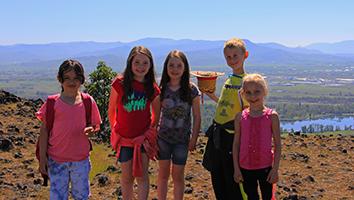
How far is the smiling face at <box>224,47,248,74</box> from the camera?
6.05 meters

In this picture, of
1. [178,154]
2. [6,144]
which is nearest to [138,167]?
[178,154]

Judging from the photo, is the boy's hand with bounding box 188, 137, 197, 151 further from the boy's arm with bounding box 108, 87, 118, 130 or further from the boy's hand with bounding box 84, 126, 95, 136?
the boy's hand with bounding box 84, 126, 95, 136

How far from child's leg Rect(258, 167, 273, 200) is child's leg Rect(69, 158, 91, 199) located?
2.26m

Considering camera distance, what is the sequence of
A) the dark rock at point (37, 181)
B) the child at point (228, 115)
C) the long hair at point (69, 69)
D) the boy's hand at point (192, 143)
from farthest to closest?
the dark rock at point (37, 181) → the boy's hand at point (192, 143) → the child at point (228, 115) → the long hair at point (69, 69)

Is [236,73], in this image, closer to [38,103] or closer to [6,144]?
[6,144]

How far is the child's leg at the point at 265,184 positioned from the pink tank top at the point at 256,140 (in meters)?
0.07

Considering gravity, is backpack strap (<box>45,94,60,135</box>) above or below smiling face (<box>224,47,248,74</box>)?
below

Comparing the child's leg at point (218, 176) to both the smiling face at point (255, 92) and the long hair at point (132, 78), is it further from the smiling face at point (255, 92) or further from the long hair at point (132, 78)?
the long hair at point (132, 78)

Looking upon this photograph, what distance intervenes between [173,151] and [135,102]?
895mm

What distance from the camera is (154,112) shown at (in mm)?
6457

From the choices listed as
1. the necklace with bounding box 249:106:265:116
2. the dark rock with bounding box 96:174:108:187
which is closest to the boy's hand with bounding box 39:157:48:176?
the necklace with bounding box 249:106:265:116

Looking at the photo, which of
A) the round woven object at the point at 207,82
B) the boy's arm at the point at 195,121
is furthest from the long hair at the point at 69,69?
the round woven object at the point at 207,82

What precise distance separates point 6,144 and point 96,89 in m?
12.0

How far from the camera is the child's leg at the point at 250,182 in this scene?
568 cm
